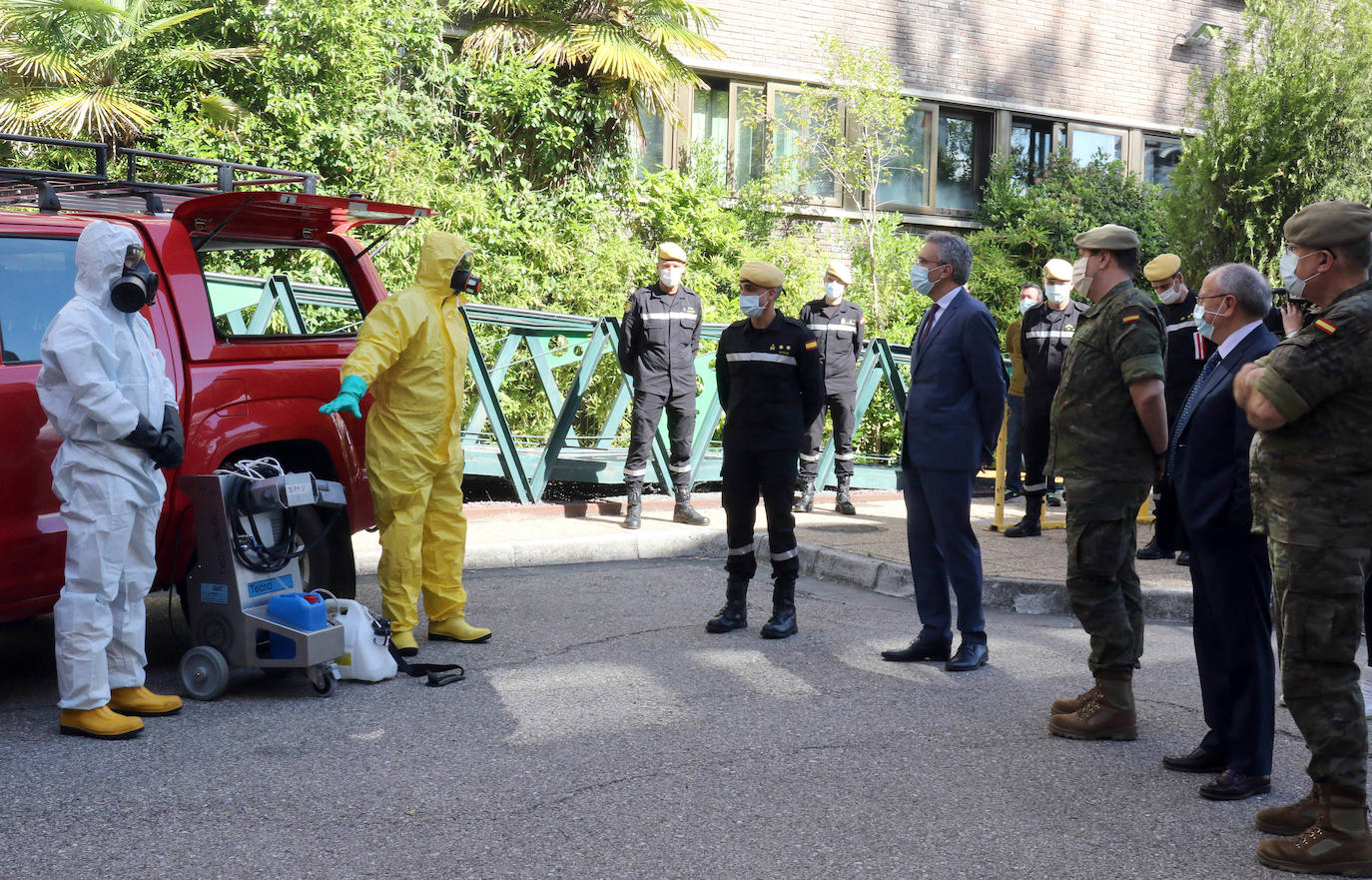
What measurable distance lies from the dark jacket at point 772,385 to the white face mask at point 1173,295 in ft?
9.26

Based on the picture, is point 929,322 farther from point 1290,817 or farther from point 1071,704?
point 1290,817

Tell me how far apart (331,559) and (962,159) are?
43.7 ft

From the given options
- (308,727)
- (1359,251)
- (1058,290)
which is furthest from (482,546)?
(1359,251)

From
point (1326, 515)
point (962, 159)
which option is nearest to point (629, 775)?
point (1326, 515)

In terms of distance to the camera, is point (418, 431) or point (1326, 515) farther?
point (418, 431)

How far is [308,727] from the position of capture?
4875 millimetres

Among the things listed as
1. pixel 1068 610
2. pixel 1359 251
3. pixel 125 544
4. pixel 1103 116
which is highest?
pixel 1103 116

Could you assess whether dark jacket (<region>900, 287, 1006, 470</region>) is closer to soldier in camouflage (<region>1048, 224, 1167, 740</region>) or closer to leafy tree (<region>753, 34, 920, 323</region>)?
soldier in camouflage (<region>1048, 224, 1167, 740</region>)

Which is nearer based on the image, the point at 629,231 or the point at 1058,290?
the point at 1058,290

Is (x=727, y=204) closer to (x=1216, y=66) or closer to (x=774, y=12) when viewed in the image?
(x=774, y=12)

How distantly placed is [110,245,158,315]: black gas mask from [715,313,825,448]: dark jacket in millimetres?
2962

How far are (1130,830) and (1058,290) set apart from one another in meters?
6.31

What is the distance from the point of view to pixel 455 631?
625cm

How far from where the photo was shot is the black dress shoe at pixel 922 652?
6.13 metres
